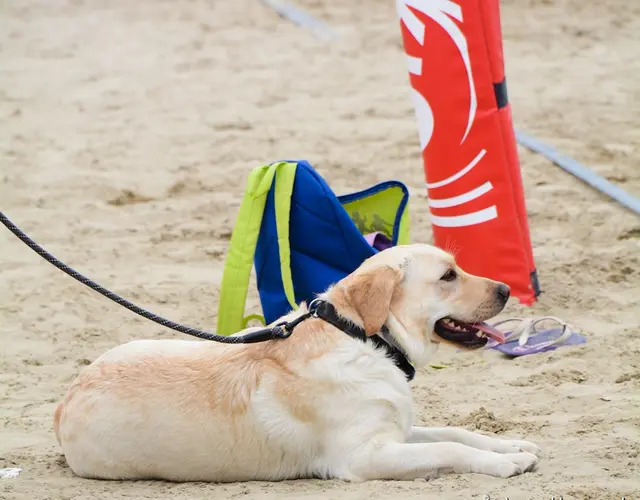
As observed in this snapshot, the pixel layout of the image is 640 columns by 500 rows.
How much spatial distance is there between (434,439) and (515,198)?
2077 mm

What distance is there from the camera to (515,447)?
12.4 ft

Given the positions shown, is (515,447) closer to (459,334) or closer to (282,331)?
(459,334)

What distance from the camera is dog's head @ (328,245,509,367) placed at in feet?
12.3

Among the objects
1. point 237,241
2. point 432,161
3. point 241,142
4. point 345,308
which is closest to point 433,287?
point 345,308

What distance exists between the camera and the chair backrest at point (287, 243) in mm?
4797

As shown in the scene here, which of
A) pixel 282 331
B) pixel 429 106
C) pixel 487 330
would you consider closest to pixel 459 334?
pixel 487 330

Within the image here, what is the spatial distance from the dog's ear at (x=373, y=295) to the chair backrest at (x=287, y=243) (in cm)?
104

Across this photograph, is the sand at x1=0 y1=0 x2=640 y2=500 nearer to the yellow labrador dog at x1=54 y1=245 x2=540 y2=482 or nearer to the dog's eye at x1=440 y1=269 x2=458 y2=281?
the yellow labrador dog at x1=54 y1=245 x2=540 y2=482

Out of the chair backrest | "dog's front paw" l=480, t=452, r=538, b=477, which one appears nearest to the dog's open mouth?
"dog's front paw" l=480, t=452, r=538, b=477

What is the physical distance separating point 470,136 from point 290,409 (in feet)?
7.83

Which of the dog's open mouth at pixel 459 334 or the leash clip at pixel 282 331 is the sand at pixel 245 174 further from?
the leash clip at pixel 282 331

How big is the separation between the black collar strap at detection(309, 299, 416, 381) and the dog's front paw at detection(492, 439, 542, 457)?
1.34ft

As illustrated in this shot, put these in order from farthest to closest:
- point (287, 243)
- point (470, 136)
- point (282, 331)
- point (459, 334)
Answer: point (470, 136) < point (287, 243) < point (459, 334) < point (282, 331)

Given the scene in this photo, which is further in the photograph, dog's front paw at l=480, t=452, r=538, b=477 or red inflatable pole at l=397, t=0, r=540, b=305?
red inflatable pole at l=397, t=0, r=540, b=305
